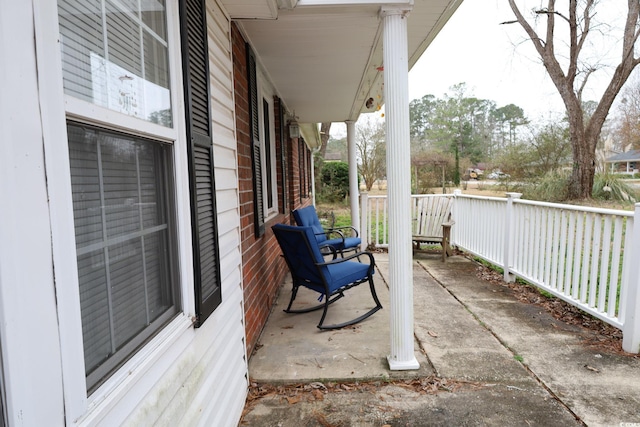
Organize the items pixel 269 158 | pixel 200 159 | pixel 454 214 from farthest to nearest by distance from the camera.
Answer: pixel 454 214 → pixel 269 158 → pixel 200 159

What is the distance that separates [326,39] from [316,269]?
1.87m

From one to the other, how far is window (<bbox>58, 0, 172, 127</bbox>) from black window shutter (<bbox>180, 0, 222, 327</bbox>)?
13cm

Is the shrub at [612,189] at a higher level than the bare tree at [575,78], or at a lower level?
lower

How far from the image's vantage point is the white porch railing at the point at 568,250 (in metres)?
2.78

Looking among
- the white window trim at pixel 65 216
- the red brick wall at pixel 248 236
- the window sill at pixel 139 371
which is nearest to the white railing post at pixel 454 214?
the red brick wall at pixel 248 236

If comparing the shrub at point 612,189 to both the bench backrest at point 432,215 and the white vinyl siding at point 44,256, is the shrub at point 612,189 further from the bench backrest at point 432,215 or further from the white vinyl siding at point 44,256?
the white vinyl siding at point 44,256

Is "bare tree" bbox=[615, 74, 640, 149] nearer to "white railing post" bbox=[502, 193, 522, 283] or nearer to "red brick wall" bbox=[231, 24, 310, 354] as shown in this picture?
"white railing post" bbox=[502, 193, 522, 283]

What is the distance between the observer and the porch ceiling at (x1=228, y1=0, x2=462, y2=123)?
7.77 ft

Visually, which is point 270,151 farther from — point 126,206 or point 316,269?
point 126,206

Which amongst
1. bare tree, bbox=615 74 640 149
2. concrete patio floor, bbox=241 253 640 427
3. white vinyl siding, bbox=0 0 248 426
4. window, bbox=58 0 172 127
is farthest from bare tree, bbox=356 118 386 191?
white vinyl siding, bbox=0 0 248 426

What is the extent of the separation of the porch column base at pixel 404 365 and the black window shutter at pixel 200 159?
4.42 feet

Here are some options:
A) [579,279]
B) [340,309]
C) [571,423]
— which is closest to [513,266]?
[579,279]

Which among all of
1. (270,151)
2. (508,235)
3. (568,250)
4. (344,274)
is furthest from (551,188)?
(344,274)

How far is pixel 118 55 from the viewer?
41.5 inches
